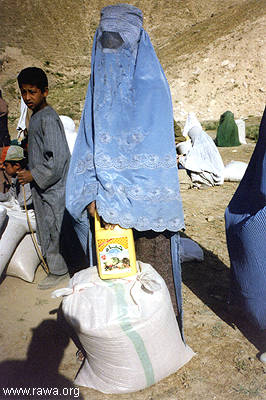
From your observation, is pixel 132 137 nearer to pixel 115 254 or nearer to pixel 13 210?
pixel 115 254

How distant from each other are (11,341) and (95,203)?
117 centimetres

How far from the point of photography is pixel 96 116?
2033 millimetres

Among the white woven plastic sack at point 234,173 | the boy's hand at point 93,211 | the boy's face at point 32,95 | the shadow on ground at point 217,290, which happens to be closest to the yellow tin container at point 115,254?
the boy's hand at point 93,211

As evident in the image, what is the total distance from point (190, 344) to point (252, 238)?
0.79 m

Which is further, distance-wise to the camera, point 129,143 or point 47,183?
point 47,183

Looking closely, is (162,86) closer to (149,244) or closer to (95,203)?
(95,203)

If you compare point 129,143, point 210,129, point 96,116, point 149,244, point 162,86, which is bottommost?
point 210,129

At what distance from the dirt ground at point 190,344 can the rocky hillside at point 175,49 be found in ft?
49.2

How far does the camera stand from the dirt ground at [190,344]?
2.06m

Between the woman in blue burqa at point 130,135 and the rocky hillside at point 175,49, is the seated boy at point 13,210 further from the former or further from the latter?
the rocky hillside at point 175,49

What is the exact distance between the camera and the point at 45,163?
9.65 feet

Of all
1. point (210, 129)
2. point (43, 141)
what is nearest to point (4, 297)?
point (43, 141)

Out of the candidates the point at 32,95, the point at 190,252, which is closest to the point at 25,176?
the point at 32,95

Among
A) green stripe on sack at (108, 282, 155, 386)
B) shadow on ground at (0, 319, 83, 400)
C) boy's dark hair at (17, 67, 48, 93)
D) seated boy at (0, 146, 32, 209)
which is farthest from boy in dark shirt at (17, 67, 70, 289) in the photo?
green stripe on sack at (108, 282, 155, 386)
